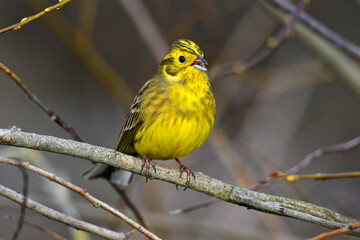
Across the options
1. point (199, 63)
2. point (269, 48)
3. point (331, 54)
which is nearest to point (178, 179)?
point (199, 63)

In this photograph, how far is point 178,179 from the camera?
109 inches

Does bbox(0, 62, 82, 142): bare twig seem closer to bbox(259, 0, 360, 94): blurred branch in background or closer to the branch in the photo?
the branch

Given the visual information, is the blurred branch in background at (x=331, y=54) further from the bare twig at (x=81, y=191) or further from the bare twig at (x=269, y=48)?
the bare twig at (x=81, y=191)

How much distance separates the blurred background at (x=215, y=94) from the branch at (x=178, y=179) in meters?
1.76

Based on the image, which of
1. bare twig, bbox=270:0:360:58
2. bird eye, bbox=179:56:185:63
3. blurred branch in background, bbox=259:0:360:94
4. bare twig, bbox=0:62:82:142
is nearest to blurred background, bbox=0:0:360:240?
blurred branch in background, bbox=259:0:360:94

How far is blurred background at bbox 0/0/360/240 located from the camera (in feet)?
16.7

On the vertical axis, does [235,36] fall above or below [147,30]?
above

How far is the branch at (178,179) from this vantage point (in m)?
2.44

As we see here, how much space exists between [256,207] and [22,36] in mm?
5030

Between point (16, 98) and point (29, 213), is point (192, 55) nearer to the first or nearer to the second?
point (29, 213)

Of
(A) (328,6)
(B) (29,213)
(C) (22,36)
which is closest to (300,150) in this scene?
(A) (328,6)

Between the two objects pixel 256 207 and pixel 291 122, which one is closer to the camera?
pixel 256 207

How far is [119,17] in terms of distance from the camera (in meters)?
7.04

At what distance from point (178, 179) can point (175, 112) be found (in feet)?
2.51
